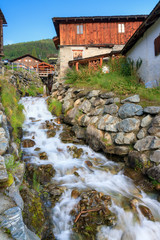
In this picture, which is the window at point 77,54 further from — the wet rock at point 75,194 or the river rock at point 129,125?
the wet rock at point 75,194

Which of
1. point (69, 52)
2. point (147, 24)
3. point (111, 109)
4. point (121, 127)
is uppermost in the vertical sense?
point (69, 52)

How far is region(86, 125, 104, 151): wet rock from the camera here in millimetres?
6941

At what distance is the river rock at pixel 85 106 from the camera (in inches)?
343

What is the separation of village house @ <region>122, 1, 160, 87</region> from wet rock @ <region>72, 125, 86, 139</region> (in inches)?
186

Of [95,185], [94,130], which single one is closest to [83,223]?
[95,185]

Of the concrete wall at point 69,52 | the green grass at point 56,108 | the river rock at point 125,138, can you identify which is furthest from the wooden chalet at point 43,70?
the river rock at point 125,138

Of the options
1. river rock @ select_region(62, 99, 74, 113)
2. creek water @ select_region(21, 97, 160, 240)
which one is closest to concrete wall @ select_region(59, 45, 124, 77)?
river rock @ select_region(62, 99, 74, 113)

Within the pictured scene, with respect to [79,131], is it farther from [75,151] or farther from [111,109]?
[111,109]

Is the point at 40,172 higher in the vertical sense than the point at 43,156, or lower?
lower

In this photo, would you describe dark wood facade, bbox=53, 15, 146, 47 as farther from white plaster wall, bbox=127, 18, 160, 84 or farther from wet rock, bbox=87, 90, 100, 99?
wet rock, bbox=87, 90, 100, 99

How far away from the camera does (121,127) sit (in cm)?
648

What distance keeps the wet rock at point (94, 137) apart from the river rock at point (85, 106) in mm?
1374

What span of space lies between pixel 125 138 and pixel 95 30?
49.6 feet

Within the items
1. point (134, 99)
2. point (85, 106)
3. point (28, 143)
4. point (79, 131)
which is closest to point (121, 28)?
point (85, 106)
